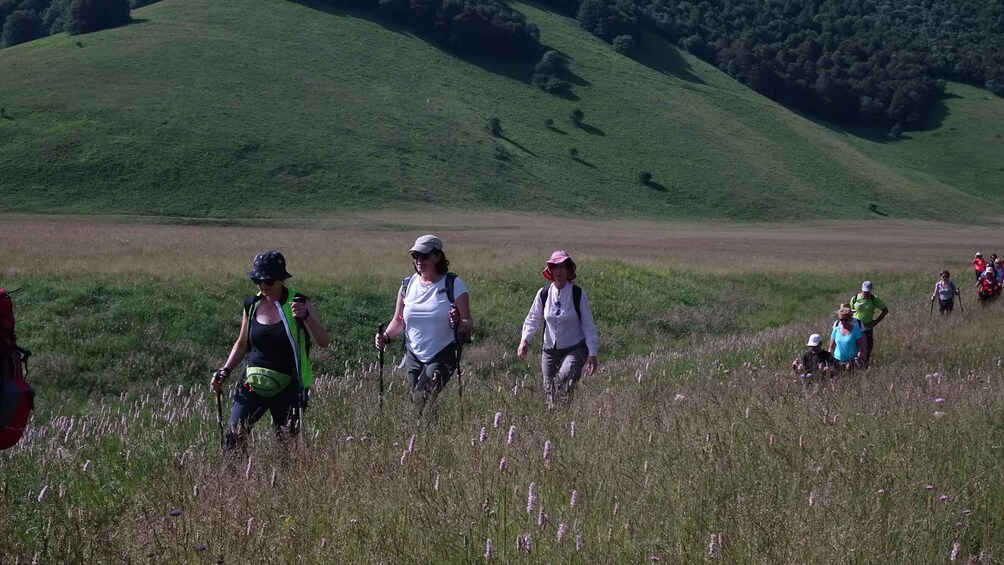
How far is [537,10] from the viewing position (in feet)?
444

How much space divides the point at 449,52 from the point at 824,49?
73.0 meters

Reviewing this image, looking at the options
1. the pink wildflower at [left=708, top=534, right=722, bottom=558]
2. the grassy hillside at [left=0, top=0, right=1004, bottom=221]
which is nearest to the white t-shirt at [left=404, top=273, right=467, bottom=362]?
the pink wildflower at [left=708, top=534, right=722, bottom=558]

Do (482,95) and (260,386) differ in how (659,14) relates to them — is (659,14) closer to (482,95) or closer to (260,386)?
(482,95)

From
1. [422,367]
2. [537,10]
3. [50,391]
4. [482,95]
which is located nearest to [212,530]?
[422,367]

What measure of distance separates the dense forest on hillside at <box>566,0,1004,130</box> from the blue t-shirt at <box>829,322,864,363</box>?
124 metres

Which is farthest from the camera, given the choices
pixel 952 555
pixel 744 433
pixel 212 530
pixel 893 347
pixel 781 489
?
pixel 893 347

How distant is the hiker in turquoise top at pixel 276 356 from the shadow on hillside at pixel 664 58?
122 meters

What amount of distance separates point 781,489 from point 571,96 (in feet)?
347

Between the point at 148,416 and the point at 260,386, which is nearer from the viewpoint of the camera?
the point at 260,386

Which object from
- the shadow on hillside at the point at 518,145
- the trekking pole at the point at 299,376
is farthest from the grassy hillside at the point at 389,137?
the trekking pole at the point at 299,376

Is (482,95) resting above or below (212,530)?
below

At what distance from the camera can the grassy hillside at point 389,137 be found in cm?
6656

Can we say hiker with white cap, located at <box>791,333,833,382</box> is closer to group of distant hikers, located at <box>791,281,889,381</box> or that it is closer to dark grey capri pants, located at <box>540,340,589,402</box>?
group of distant hikers, located at <box>791,281,889,381</box>

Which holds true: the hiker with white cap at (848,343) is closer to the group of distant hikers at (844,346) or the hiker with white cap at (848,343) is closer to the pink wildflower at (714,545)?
the group of distant hikers at (844,346)
